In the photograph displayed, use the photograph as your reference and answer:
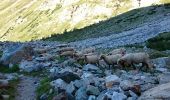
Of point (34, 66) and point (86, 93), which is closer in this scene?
point (86, 93)

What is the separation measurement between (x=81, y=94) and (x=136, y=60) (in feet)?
28.1

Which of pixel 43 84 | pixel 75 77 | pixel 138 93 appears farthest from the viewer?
pixel 43 84

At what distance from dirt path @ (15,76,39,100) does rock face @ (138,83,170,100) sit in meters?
9.74

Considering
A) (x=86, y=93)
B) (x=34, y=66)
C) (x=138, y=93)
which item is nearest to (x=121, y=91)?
(x=138, y=93)

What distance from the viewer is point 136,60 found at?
31.7 m

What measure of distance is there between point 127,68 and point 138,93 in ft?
33.2

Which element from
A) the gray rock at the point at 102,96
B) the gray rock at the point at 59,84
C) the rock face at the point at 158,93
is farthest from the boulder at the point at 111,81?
the gray rock at the point at 59,84

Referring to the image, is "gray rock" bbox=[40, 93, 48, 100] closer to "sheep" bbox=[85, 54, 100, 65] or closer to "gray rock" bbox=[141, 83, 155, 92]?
"gray rock" bbox=[141, 83, 155, 92]

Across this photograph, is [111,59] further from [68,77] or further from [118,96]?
[118,96]

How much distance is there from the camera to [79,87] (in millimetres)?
26125

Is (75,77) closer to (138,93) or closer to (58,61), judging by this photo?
(138,93)

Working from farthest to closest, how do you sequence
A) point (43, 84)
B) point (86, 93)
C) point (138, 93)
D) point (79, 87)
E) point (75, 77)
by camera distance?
point (43, 84), point (75, 77), point (79, 87), point (86, 93), point (138, 93)

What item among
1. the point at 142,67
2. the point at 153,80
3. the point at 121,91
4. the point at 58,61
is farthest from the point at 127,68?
the point at 58,61

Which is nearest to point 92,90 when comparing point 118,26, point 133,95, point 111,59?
point 133,95
